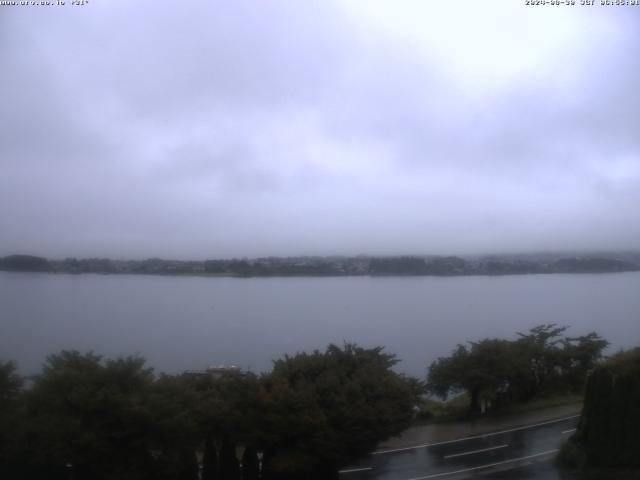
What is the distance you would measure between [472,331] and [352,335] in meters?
8.16

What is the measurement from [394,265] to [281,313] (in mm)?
7931

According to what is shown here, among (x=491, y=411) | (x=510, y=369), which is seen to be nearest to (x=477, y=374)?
(x=510, y=369)

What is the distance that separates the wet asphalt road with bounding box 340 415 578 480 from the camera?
601 inches

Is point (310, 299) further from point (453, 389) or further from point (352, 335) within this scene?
point (453, 389)

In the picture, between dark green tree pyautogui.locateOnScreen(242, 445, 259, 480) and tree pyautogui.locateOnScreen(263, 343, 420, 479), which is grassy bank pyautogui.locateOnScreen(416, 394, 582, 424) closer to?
tree pyautogui.locateOnScreen(263, 343, 420, 479)

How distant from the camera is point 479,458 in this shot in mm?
16828

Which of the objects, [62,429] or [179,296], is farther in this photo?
[179,296]

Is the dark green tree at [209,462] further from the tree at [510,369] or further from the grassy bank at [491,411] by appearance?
the tree at [510,369]

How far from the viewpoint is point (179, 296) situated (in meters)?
38.2

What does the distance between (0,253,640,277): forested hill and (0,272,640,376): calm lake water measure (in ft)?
5.02

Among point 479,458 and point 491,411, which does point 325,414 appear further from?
point 491,411

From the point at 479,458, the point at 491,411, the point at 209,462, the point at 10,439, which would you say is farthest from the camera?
the point at 491,411

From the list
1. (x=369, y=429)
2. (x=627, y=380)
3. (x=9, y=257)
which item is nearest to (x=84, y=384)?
(x=369, y=429)

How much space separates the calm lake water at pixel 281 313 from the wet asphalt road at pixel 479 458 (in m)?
8.86
